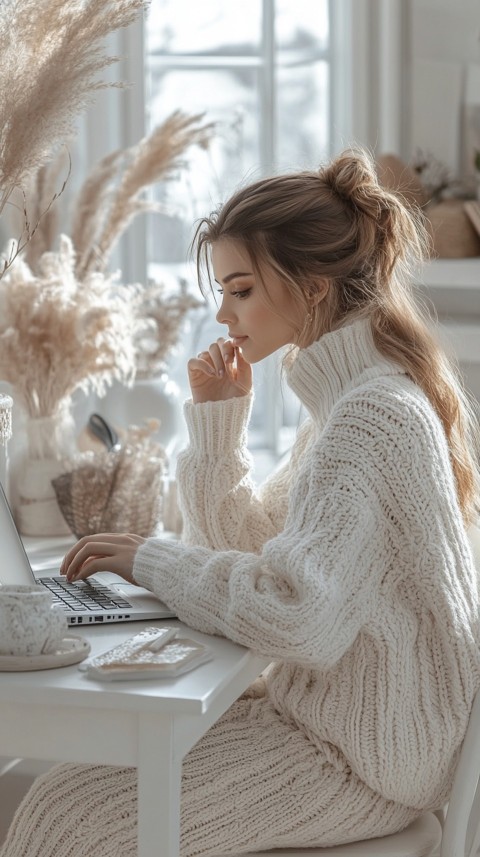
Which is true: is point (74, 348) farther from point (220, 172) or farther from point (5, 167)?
point (220, 172)

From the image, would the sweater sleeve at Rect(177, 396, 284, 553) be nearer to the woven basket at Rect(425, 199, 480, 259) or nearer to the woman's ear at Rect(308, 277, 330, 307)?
the woman's ear at Rect(308, 277, 330, 307)

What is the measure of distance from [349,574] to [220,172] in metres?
2.50

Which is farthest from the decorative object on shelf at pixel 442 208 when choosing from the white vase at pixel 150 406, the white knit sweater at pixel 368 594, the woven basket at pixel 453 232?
the white knit sweater at pixel 368 594

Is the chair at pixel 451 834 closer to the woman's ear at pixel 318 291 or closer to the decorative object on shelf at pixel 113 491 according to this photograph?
the woman's ear at pixel 318 291

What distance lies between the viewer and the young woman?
1269mm

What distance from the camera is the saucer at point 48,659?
1163 mm

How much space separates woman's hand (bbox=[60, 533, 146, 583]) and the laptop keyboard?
19 millimetres

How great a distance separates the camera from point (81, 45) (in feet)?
4.90

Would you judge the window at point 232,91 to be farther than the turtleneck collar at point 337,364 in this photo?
Yes

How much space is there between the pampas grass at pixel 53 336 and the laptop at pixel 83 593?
78cm

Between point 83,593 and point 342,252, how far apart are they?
1.78ft

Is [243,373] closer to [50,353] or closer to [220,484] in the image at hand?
[220,484]

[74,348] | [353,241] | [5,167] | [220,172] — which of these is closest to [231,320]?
[353,241]

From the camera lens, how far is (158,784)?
1.10 meters
